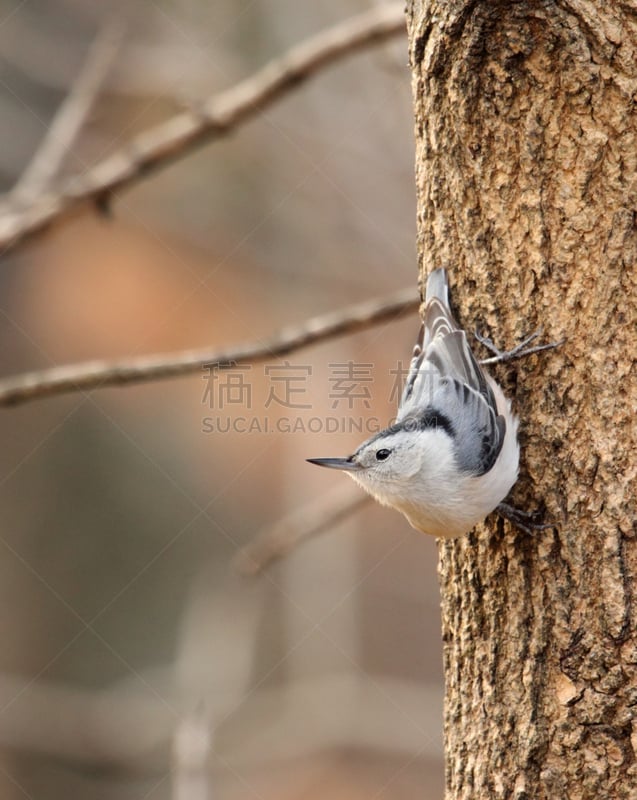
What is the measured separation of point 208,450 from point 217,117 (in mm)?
4204

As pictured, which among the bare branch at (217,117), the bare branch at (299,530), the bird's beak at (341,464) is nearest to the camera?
the bird's beak at (341,464)

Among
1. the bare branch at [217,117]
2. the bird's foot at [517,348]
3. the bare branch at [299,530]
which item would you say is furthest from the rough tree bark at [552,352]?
the bare branch at [217,117]

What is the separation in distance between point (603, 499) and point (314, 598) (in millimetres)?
4359

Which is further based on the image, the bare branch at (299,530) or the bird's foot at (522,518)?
the bare branch at (299,530)

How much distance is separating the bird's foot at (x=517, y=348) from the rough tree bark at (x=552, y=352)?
2 cm

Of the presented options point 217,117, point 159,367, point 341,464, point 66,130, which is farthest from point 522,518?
point 66,130

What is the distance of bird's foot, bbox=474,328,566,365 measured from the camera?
232 centimetres

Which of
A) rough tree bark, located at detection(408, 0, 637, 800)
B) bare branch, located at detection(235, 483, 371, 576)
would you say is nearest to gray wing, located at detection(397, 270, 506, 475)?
rough tree bark, located at detection(408, 0, 637, 800)

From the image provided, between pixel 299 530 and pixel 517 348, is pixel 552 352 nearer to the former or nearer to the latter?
pixel 517 348

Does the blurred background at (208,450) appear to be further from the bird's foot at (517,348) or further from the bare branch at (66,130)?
the bird's foot at (517,348)

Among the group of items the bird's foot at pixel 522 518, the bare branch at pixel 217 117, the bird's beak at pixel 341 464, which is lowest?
the bird's foot at pixel 522 518

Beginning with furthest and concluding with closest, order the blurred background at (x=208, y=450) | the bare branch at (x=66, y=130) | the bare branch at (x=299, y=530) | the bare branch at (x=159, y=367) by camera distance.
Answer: the blurred background at (x=208, y=450) → the bare branch at (x=66, y=130) → the bare branch at (x=299, y=530) → the bare branch at (x=159, y=367)

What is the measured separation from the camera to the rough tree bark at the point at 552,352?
219 centimetres

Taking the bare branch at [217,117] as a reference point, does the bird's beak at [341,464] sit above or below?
below
